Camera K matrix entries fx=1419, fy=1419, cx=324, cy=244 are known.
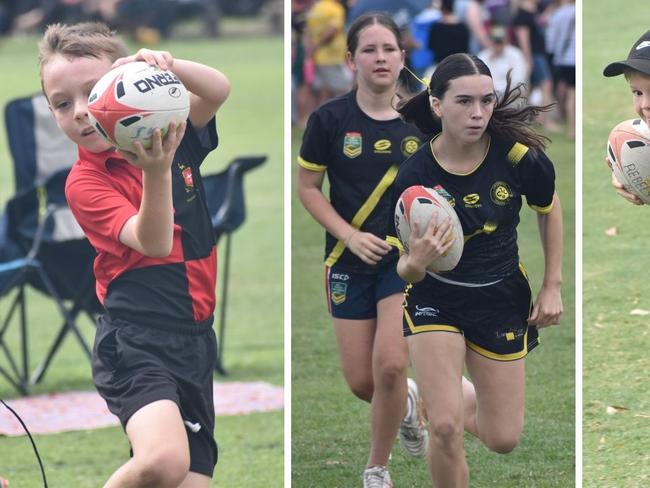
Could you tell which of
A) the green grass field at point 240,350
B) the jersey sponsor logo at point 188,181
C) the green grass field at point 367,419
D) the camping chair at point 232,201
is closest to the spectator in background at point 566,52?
the green grass field at point 240,350

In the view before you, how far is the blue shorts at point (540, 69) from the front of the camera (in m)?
17.4

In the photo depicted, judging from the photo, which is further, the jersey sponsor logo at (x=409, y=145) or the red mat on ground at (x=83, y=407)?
the red mat on ground at (x=83, y=407)

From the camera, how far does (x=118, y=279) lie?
4809mm

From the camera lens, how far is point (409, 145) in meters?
6.18

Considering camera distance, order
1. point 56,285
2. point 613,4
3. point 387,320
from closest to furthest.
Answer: point 387,320 → point 56,285 → point 613,4

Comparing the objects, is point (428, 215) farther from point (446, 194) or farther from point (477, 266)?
point (477, 266)

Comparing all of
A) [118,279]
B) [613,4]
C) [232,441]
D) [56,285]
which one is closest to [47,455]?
[232,441]

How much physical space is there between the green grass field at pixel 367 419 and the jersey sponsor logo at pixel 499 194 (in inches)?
60.4

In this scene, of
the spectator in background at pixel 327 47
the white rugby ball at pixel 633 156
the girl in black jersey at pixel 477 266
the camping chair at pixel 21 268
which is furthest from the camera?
the spectator in background at pixel 327 47

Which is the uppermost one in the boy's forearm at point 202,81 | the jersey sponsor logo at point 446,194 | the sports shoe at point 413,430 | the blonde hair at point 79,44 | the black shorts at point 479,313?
the blonde hair at point 79,44

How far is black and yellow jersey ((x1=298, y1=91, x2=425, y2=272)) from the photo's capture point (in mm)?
6168

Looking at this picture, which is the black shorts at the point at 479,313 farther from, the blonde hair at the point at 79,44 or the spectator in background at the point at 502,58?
the spectator in background at the point at 502,58

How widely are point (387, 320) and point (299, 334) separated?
9.85 ft

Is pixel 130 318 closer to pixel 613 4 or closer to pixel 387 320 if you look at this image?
pixel 387 320
